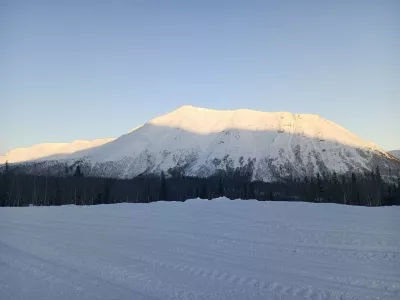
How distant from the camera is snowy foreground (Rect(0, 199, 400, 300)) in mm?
10508

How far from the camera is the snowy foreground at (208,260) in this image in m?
10.5

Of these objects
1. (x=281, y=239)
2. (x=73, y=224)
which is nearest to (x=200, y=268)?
(x=281, y=239)

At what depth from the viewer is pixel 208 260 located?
14.4 meters

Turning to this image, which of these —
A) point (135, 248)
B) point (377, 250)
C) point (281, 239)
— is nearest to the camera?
point (377, 250)

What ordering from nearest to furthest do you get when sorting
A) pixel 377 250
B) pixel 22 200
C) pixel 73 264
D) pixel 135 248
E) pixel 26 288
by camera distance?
pixel 26 288 < pixel 73 264 < pixel 377 250 < pixel 135 248 < pixel 22 200

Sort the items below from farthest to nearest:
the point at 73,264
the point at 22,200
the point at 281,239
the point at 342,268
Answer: the point at 22,200 < the point at 281,239 < the point at 73,264 < the point at 342,268

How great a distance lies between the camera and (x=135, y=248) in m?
17.1

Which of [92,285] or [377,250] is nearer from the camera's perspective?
[92,285]

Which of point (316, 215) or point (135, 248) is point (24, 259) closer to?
point (135, 248)

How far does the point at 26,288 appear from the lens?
A: 11.0m

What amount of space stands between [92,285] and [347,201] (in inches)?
3236

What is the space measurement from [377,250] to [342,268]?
3.31 m

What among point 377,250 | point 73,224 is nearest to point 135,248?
point 377,250

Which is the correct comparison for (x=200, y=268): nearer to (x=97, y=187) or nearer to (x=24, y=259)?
(x=24, y=259)
